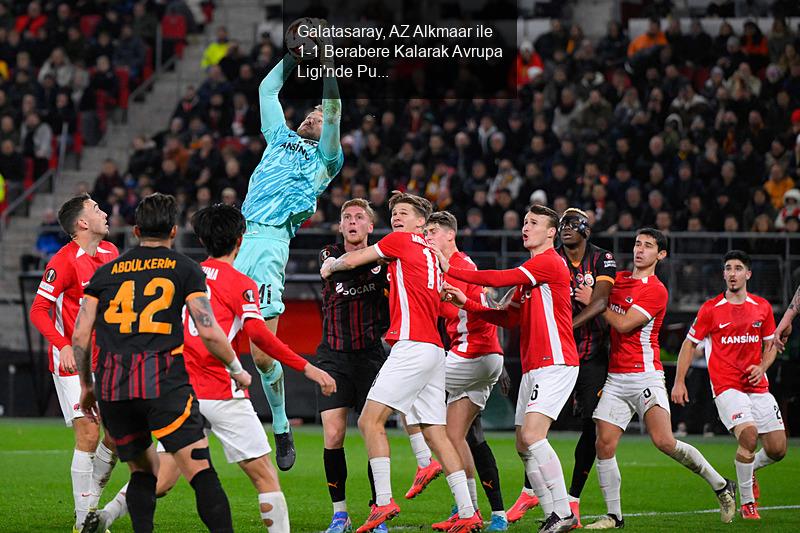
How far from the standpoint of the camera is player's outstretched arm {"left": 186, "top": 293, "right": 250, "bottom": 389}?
657 cm

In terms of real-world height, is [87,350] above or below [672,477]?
above

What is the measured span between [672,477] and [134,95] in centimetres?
1767

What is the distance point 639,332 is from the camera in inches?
388

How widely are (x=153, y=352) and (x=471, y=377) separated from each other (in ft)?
11.8

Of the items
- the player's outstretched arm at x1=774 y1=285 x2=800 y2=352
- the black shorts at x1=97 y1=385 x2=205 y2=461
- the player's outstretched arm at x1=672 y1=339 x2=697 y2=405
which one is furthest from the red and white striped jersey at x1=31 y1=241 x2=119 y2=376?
the player's outstretched arm at x1=774 y1=285 x2=800 y2=352

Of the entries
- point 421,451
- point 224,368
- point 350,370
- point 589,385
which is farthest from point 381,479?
point 589,385

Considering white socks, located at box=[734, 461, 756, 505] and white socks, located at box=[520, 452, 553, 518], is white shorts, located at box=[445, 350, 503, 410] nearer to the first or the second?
white socks, located at box=[520, 452, 553, 518]

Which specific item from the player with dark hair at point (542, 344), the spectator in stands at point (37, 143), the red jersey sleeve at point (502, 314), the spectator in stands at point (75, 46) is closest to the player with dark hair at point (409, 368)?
the player with dark hair at point (542, 344)

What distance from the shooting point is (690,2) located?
2369cm

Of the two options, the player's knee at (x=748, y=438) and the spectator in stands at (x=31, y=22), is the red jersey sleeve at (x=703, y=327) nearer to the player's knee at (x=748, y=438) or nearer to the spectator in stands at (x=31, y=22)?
the player's knee at (x=748, y=438)

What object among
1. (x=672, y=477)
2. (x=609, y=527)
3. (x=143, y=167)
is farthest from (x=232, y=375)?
(x=143, y=167)

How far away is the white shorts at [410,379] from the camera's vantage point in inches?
332

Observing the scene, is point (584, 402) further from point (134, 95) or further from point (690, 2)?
point (134, 95)

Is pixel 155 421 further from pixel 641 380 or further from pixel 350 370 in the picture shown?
pixel 641 380
